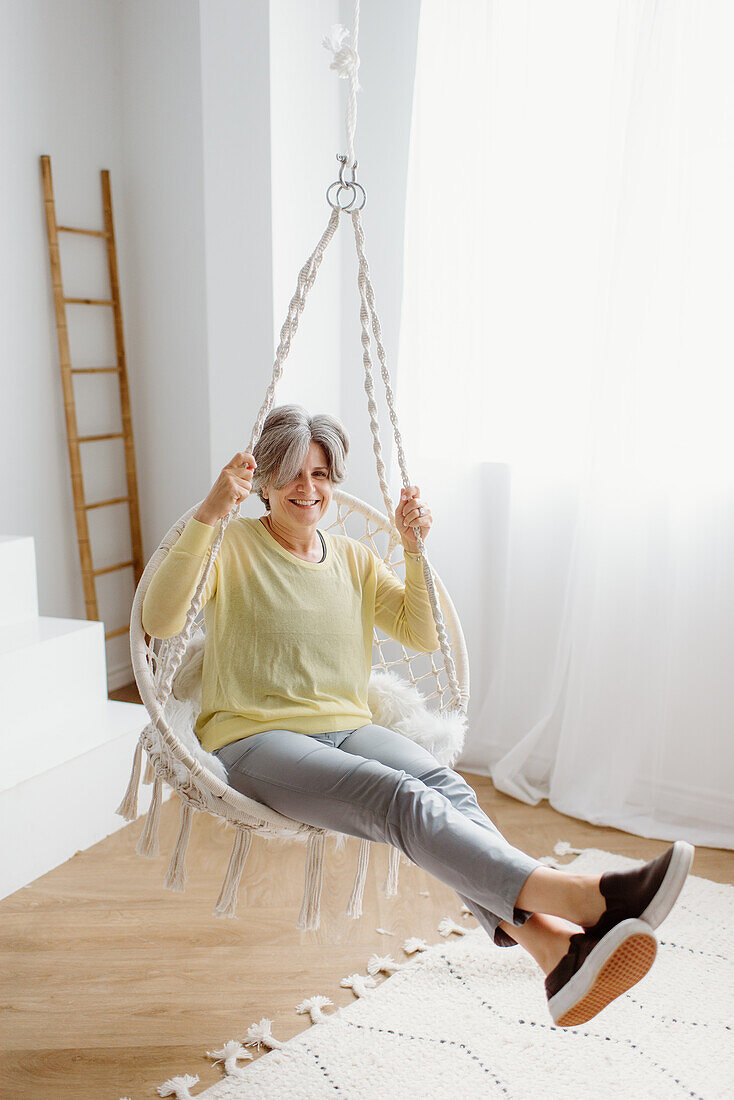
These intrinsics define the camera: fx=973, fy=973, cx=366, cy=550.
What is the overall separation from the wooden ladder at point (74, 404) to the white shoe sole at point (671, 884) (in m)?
2.75

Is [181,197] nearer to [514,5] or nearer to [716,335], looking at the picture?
[514,5]

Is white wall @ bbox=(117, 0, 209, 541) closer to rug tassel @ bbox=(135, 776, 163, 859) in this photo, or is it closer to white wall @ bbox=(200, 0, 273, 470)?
white wall @ bbox=(200, 0, 273, 470)

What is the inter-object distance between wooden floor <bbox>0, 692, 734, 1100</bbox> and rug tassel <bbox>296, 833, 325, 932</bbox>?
0.34m

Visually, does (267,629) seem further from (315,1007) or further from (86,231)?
(86,231)

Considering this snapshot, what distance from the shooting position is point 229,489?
5.73 feet

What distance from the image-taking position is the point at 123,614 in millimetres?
4027

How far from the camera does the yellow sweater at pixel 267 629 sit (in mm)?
1849

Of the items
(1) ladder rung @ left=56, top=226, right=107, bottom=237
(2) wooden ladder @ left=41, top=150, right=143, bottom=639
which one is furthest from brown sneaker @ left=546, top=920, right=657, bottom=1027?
(1) ladder rung @ left=56, top=226, right=107, bottom=237

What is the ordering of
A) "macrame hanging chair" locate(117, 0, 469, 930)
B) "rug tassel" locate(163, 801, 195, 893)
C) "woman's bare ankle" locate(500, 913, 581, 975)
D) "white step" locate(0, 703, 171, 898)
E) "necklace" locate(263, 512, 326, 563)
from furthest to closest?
"white step" locate(0, 703, 171, 898), "necklace" locate(263, 512, 326, 563), "rug tassel" locate(163, 801, 195, 893), "macrame hanging chair" locate(117, 0, 469, 930), "woman's bare ankle" locate(500, 913, 581, 975)

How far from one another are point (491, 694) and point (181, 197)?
2188mm

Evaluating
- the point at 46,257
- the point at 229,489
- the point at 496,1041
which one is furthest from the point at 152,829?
the point at 46,257

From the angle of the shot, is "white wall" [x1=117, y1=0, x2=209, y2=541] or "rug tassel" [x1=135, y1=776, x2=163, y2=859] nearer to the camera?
"rug tassel" [x1=135, y1=776, x2=163, y2=859]

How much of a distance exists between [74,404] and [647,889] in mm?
2917

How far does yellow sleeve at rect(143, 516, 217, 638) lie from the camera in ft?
5.90
